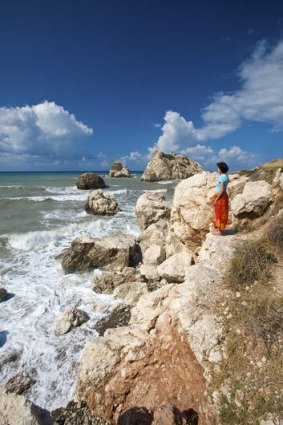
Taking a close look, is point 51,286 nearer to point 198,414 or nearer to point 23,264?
point 23,264

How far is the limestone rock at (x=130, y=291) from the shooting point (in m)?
9.07

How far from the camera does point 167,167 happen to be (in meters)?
76.8

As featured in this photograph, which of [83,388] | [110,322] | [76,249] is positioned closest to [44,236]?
[76,249]

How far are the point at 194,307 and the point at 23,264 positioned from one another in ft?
32.7

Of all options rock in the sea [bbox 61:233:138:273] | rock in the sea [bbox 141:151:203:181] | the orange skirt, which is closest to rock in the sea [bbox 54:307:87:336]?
rock in the sea [bbox 61:233:138:273]

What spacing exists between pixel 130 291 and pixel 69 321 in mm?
2370

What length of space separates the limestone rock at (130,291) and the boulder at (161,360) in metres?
3.03

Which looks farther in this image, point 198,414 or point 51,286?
point 51,286

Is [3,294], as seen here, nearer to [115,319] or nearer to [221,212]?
[115,319]

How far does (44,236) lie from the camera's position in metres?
16.2

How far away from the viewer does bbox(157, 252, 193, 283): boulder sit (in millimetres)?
9141

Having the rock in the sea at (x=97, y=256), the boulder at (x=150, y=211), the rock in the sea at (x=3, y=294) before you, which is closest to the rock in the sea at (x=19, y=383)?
the rock in the sea at (x=3, y=294)

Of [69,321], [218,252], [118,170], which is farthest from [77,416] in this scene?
[118,170]

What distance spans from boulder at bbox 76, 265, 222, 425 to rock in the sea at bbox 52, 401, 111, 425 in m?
0.10
